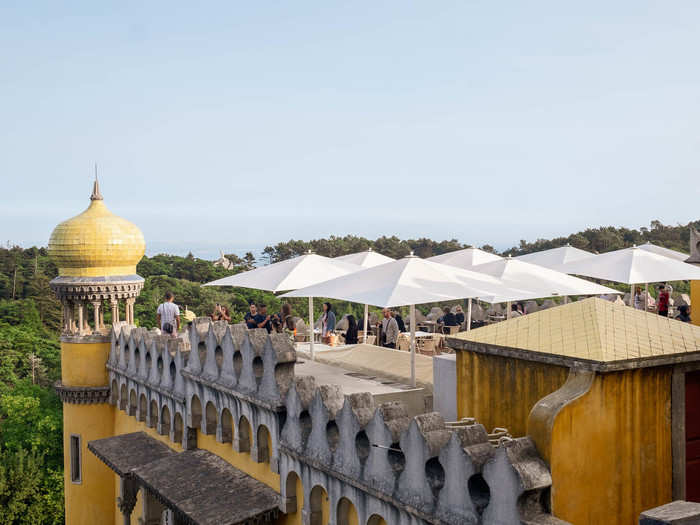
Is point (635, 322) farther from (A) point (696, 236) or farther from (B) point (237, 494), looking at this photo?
(B) point (237, 494)

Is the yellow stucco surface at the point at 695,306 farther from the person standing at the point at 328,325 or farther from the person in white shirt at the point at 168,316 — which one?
the person in white shirt at the point at 168,316

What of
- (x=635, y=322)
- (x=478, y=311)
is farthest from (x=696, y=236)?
(x=478, y=311)

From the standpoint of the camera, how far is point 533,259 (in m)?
24.6

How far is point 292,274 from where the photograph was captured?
15.4m

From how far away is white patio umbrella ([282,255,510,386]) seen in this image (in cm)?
1063

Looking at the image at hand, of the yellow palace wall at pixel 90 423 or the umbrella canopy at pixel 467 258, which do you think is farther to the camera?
the umbrella canopy at pixel 467 258

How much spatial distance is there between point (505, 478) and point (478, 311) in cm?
2032

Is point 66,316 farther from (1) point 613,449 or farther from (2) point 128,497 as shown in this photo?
(1) point 613,449

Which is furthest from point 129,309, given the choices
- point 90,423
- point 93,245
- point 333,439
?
point 333,439

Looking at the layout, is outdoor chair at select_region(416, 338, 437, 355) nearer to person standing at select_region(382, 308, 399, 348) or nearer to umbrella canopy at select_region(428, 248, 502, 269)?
person standing at select_region(382, 308, 399, 348)

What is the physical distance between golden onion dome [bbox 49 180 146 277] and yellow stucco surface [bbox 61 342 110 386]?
1.82 metres

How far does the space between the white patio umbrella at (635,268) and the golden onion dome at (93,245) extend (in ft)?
38.2

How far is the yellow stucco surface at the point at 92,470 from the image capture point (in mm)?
17562

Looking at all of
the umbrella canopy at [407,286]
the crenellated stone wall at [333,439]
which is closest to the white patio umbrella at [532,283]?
the umbrella canopy at [407,286]
